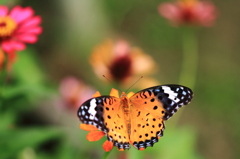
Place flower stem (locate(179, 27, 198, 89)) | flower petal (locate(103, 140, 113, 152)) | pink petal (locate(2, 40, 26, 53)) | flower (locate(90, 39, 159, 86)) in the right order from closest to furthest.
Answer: flower petal (locate(103, 140, 113, 152))
pink petal (locate(2, 40, 26, 53))
flower (locate(90, 39, 159, 86))
flower stem (locate(179, 27, 198, 89))

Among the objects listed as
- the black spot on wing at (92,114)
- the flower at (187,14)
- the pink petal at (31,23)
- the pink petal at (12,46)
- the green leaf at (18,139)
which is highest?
the flower at (187,14)

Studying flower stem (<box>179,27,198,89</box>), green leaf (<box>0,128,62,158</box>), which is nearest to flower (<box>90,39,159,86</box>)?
green leaf (<box>0,128,62,158</box>)

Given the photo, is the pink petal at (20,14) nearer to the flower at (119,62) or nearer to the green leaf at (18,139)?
the green leaf at (18,139)

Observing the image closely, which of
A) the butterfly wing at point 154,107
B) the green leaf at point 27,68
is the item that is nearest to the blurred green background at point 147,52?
the green leaf at point 27,68

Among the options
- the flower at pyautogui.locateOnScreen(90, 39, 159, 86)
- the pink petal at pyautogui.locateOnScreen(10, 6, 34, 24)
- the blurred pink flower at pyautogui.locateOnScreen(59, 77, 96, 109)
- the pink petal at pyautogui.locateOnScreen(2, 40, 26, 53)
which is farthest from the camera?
the blurred pink flower at pyautogui.locateOnScreen(59, 77, 96, 109)

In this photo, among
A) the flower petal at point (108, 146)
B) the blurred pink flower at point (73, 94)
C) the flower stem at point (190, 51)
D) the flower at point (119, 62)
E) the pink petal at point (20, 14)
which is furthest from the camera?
the flower stem at point (190, 51)

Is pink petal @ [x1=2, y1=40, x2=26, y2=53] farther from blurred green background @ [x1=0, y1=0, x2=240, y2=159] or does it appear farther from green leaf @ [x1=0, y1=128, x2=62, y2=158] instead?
blurred green background @ [x1=0, y1=0, x2=240, y2=159]

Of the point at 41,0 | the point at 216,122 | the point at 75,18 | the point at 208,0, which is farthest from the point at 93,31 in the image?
the point at 208,0
